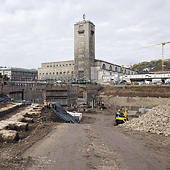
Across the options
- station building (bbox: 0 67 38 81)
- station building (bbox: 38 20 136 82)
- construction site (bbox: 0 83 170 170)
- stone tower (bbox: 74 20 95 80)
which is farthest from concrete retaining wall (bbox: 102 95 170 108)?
station building (bbox: 0 67 38 81)

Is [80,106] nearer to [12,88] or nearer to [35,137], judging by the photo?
[12,88]

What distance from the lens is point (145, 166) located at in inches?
299

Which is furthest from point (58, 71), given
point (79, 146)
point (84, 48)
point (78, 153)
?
point (78, 153)

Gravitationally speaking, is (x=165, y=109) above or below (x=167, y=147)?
above

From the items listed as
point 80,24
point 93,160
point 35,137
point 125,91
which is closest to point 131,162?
point 93,160

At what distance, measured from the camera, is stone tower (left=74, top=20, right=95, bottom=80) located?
6962 cm

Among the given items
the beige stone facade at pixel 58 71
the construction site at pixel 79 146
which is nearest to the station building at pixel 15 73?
the beige stone facade at pixel 58 71

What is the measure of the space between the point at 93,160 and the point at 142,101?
A: 118 feet

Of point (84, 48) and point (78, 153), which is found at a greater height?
point (84, 48)

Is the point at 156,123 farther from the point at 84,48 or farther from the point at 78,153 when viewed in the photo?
the point at 84,48

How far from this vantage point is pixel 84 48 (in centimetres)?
7050

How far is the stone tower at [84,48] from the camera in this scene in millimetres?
69625

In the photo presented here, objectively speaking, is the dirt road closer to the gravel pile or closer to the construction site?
the construction site

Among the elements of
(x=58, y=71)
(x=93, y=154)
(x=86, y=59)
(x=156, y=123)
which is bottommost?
(x=93, y=154)
